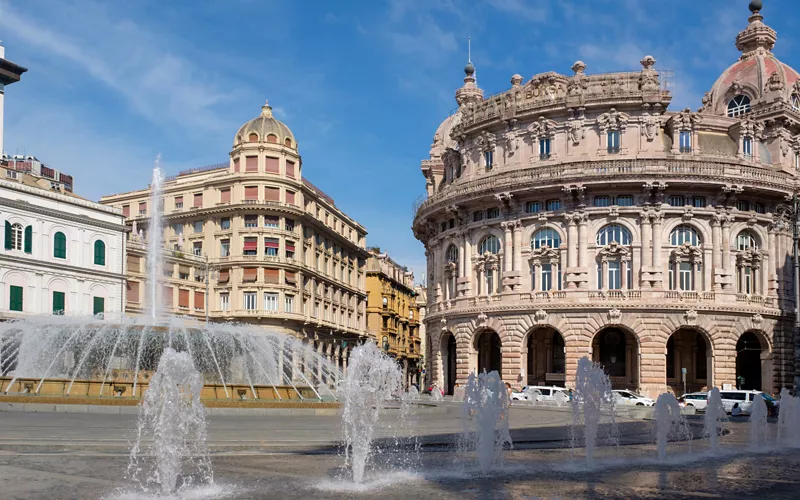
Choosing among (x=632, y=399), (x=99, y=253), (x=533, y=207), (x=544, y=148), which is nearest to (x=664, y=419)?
(x=632, y=399)

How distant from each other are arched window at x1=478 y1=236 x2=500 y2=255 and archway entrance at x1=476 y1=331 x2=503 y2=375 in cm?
560

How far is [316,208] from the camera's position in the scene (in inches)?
3004

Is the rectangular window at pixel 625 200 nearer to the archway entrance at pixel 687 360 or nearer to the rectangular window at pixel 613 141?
the rectangular window at pixel 613 141

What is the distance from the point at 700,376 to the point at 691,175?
40.4ft

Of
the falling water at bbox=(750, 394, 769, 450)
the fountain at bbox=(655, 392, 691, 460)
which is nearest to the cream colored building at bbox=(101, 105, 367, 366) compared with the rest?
the fountain at bbox=(655, 392, 691, 460)

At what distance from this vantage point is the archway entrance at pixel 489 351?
2185 inches

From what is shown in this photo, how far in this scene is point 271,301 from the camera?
68750 mm

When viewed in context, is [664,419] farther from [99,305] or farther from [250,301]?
[250,301]

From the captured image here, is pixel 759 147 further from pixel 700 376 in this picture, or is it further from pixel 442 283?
pixel 442 283

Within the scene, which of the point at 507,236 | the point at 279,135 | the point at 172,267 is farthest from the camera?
the point at 279,135

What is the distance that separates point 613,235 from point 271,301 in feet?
99.7

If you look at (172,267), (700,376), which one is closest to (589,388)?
(700,376)

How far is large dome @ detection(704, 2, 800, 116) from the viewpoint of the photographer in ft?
180

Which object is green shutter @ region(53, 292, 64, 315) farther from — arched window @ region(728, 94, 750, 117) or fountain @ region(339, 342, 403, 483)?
arched window @ region(728, 94, 750, 117)
